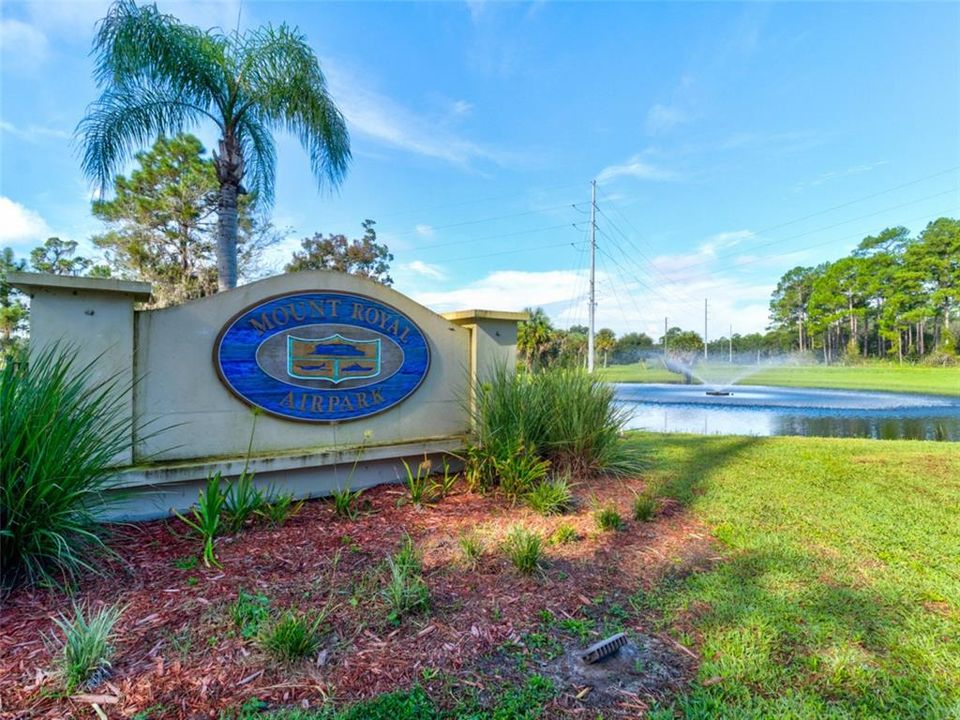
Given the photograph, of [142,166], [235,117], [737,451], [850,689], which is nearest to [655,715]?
[850,689]

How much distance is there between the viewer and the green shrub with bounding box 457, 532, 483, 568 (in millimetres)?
2809

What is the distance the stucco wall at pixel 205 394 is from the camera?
11.1 ft

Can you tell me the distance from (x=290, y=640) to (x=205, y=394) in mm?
2327

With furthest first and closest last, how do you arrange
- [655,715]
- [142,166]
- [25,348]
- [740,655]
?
[142,166]
[25,348]
[740,655]
[655,715]

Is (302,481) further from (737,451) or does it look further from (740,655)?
(737,451)

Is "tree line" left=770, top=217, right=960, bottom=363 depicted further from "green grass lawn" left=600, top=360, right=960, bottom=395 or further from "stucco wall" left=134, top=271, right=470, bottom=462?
"stucco wall" left=134, top=271, right=470, bottom=462

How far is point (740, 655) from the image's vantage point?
2.03 meters

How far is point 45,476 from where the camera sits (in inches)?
90.4

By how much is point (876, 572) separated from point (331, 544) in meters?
3.39

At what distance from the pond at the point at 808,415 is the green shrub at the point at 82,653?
4.51 metres

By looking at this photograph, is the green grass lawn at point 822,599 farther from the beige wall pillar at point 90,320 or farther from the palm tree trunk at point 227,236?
the palm tree trunk at point 227,236

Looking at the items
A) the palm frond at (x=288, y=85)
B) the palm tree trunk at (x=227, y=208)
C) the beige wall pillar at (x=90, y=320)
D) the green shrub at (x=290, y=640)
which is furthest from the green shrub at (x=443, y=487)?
the palm frond at (x=288, y=85)

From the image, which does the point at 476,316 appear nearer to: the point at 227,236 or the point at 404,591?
the point at 404,591

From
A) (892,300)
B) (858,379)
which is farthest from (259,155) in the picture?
(892,300)
